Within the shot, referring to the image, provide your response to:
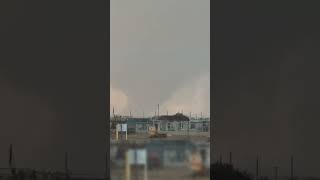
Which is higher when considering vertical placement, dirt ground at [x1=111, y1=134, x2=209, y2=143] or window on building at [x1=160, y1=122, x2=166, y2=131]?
window on building at [x1=160, y1=122, x2=166, y2=131]

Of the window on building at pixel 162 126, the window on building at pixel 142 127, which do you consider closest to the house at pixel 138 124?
the window on building at pixel 142 127
